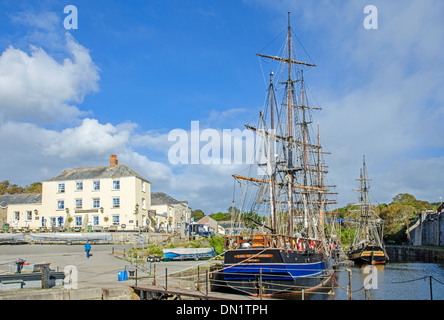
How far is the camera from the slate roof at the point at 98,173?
54375mm

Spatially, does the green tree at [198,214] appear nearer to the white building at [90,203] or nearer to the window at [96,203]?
the white building at [90,203]

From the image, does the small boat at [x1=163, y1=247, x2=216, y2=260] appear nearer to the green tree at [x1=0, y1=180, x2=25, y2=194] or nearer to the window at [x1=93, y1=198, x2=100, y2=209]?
the window at [x1=93, y1=198, x2=100, y2=209]

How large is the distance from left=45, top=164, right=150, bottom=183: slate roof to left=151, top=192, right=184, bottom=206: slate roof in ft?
36.1

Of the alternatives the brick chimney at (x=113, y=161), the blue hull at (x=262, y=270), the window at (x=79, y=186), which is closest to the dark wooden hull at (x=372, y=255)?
the blue hull at (x=262, y=270)

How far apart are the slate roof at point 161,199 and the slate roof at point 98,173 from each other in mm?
11001

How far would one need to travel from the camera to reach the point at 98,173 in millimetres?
55812

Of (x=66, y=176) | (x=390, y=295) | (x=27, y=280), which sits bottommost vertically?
(x=390, y=295)
